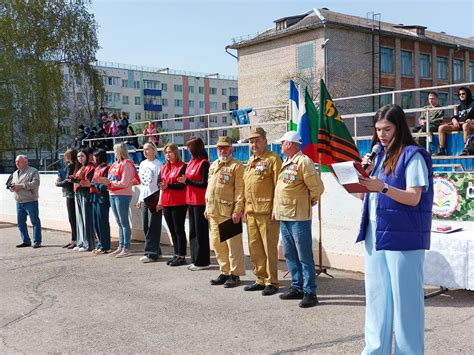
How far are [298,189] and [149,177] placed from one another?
379cm

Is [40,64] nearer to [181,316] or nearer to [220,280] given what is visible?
[220,280]

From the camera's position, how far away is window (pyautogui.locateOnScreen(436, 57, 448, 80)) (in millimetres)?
48969

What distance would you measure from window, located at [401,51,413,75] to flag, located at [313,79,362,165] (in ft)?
137

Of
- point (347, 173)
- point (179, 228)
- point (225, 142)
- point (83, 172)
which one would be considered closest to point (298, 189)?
point (225, 142)

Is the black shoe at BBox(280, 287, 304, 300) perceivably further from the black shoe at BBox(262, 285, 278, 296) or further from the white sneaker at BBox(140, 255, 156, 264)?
the white sneaker at BBox(140, 255, 156, 264)

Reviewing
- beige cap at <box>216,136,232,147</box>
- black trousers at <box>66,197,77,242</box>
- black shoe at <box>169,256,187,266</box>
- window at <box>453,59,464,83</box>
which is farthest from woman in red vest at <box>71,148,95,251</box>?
window at <box>453,59,464,83</box>

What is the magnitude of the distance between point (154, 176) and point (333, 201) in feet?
Result: 10.1

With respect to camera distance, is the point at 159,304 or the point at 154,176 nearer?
the point at 159,304

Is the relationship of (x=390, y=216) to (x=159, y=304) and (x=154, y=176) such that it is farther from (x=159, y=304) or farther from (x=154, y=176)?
(x=154, y=176)

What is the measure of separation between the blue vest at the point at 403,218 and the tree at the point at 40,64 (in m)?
30.4

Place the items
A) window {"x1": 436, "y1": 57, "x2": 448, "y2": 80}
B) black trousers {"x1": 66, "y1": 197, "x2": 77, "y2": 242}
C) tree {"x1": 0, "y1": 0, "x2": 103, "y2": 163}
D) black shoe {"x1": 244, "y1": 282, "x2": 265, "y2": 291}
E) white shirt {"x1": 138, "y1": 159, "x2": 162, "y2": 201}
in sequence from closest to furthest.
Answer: black shoe {"x1": 244, "y1": 282, "x2": 265, "y2": 291} → white shirt {"x1": 138, "y1": 159, "x2": 162, "y2": 201} → black trousers {"x1": 66, "y1": 197, "x2": 77, "y2": 242} → tree {"x1": 0, "y1": 0, "x2": 103, "y2": 163} → window {"x1": 436, "y1": 57, "x2": 448, "y2": 80}

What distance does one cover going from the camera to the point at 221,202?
738cm

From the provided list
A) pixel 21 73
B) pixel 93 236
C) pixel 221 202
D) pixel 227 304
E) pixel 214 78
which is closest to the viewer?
pixel 227 304

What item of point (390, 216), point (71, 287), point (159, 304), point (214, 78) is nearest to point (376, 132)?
→ point (390, 216)
